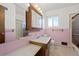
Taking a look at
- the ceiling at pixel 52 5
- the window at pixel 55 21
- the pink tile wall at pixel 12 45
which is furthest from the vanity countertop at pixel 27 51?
the ceiling at pixel 52 5

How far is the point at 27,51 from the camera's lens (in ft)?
4.05

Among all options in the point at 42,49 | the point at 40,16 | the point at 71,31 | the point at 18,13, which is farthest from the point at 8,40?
the point at 71,31

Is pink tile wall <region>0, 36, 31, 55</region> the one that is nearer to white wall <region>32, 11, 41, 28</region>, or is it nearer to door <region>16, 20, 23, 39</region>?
door <region>16, 20, 23, 39</region>

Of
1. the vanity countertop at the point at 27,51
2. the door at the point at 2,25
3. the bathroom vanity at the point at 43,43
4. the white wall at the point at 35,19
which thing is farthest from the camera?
the white wall at the point at 35,19

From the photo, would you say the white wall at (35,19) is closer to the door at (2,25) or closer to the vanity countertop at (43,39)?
the vanity countertop at (43,39)

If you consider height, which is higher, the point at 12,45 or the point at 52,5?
the point at 52,5

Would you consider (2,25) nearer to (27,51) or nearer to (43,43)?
(27,51)

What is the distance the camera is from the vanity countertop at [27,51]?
46.4 inches

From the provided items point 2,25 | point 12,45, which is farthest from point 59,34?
point 2,25

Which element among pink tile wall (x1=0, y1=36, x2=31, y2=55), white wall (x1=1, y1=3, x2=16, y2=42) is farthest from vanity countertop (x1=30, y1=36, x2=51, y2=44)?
white wall (x1=1, y1=3, x2=16, y2=42)

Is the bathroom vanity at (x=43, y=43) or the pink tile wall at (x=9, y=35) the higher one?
the pink tile wall at (x=9, y=35)

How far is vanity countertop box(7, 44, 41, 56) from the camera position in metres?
1.18

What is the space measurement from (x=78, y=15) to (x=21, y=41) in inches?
35.4

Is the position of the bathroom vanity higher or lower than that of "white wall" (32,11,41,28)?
lower
